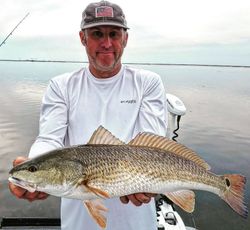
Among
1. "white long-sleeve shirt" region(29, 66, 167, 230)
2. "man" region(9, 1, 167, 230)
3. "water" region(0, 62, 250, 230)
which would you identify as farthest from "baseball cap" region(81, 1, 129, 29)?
"water" region(0, 62, 250, 230)

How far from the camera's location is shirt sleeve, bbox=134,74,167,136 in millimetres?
3875

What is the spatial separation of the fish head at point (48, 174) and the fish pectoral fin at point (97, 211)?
0.88 ft

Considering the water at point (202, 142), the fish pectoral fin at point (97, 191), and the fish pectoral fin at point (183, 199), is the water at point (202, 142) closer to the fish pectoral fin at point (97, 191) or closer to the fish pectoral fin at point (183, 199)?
the fish pectoral fin at point (183, 199)

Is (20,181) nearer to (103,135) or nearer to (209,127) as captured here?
(103,135)

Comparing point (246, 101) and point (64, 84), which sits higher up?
point (64, 84)

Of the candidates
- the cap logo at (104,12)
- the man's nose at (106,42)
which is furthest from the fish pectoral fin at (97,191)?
the cap logo at (104,12)

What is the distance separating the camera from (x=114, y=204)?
3893 millimetres

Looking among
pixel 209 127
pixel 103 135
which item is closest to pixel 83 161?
pixel 103 135

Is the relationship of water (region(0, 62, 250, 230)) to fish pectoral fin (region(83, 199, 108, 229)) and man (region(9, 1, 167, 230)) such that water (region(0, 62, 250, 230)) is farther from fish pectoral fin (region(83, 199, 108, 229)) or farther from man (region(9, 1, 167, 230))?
fish pectoral fin (region(83, 199, 108, 229))

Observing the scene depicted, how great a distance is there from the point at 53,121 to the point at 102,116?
22.5 inches

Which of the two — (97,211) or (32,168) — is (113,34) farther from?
(97,211)

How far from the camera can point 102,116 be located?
3.93 m

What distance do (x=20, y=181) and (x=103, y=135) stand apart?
3.00ft

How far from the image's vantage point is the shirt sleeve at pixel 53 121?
379 centimetres
